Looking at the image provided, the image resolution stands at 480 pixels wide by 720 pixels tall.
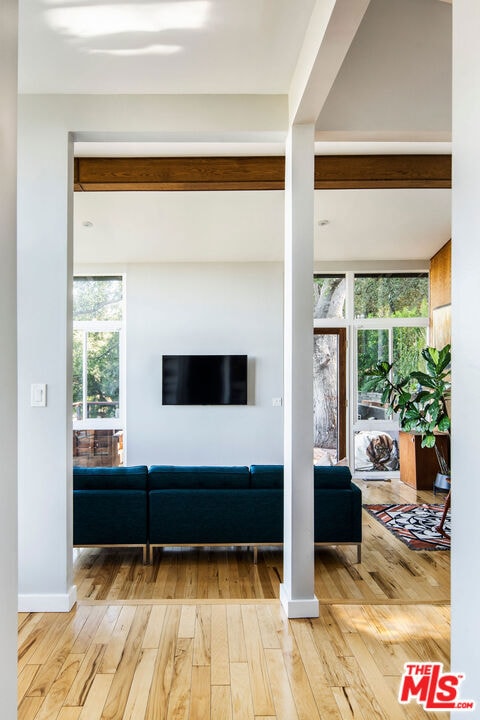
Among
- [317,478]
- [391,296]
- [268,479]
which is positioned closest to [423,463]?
[391,296]

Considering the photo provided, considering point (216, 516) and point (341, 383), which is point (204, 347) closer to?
point (341, 383)

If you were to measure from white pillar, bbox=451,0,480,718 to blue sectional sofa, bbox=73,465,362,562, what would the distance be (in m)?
3.04

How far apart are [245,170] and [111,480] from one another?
3.06 m

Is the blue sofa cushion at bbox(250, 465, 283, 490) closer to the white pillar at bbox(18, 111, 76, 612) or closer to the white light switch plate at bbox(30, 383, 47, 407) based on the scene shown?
the white pillar at bbox(18, 111, 76, 612)

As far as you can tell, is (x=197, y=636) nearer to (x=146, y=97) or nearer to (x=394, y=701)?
(x=394, y=701)

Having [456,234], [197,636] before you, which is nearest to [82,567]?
[197,636]

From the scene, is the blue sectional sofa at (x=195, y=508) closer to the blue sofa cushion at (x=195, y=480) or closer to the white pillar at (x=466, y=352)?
the blue sofa cushion at (x=195, y=480)

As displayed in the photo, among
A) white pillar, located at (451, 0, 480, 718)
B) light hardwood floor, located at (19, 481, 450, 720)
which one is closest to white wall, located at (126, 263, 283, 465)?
light hardwood floor, located at (19, 481, 450, 720)

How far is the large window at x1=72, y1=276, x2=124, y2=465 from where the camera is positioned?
7418 mm

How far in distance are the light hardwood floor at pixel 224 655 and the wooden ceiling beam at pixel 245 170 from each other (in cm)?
356

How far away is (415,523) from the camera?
16.9 ft

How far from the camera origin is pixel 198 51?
2.51 meters

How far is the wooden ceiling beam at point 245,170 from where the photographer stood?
4895 millimetres

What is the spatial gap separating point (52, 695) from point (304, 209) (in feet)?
8.27
